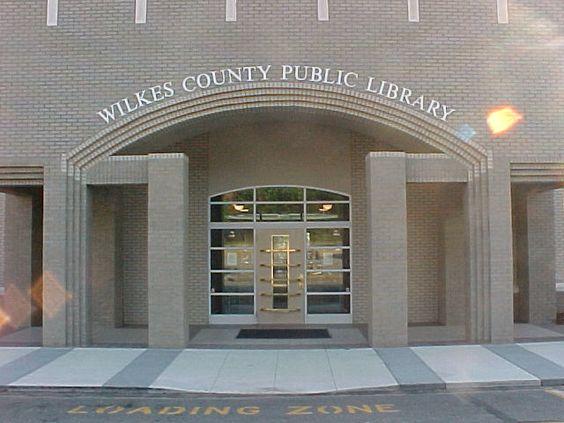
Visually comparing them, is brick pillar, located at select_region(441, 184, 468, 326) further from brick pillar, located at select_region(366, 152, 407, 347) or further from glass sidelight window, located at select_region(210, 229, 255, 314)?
glass sidelight window, located at select_region(210, 229, 255, 314)

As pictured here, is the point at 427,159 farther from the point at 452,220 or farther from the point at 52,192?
the point at 52,192

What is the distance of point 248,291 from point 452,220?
17.2 ft

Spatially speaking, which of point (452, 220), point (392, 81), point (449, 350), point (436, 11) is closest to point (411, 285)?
point (452, 220)

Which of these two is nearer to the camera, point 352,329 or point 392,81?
point 392,81

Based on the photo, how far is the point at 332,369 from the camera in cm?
923

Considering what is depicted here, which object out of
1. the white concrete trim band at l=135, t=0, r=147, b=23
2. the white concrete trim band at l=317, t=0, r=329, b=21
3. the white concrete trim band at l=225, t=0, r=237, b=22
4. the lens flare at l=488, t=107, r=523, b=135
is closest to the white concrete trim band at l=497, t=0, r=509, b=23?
the lens flare at l=488, t=107, r=523, b=135

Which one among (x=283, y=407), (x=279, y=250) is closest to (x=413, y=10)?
(x=279, y=250)

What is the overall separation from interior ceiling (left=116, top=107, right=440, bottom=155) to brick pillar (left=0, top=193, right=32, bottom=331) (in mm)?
3744

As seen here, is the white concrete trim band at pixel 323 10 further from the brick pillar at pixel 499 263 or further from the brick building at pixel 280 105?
the brick pillar at pixel 499 263

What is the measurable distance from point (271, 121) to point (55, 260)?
18.7 feet

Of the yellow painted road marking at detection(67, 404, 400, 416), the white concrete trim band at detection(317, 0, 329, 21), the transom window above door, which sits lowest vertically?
the yellow painted road marking at detection(67, 404, 400, 416)

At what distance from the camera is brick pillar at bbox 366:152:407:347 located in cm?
1088

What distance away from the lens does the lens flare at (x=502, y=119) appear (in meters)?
11.4

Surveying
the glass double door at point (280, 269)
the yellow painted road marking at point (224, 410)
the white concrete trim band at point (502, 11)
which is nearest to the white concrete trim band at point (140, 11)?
the glass double door at point (280, 269)
